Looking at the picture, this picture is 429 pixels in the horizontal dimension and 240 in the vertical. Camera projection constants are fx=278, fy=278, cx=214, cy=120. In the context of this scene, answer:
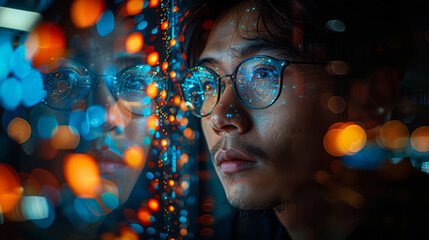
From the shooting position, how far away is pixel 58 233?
77 cm

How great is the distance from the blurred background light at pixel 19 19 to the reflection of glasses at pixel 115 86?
0.14m

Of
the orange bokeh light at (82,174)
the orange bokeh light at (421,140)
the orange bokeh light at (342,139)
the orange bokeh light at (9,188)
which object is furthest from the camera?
the orange bokeh light at (82,174)

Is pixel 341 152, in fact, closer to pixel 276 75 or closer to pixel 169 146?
pixel 276 75

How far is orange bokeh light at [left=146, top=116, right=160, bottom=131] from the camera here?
2.68ft

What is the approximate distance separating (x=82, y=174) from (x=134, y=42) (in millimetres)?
424

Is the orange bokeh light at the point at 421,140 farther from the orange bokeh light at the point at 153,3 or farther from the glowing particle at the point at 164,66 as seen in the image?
the orange bokeh light at the point at 153,3

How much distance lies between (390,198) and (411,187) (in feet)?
0.17

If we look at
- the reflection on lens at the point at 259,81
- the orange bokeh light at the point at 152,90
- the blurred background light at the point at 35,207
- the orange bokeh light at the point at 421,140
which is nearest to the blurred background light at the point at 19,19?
the orange bokeh light at the point at 152,90

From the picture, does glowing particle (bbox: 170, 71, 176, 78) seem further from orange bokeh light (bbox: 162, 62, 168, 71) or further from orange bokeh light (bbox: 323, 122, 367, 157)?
orange bokeh light (bbox: 323, 122, 367, 157)

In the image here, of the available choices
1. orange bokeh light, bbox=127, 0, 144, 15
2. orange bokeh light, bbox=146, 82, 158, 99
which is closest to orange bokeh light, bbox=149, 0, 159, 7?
orange bokeh light, bbox=127, 0, 144, 15

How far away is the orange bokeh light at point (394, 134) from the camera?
507mm

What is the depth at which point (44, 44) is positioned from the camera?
75 cm

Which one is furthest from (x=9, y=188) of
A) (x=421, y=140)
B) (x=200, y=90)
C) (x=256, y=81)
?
(x=421, y=140)

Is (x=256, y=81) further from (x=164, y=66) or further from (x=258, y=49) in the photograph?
(x=164, y=66)
